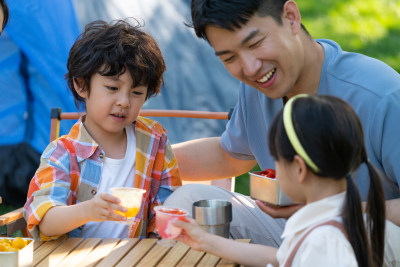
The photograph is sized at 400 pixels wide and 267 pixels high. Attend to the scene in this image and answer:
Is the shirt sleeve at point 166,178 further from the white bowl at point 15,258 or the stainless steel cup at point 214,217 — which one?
the white bowl at point 15,258

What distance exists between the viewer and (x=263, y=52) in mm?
2232

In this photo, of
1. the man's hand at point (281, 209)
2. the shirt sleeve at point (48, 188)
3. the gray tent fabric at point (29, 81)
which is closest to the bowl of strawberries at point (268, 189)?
the man's hand at point (281, 209)

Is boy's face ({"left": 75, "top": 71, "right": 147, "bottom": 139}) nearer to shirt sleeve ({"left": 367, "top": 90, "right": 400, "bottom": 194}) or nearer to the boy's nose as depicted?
the boy's nose

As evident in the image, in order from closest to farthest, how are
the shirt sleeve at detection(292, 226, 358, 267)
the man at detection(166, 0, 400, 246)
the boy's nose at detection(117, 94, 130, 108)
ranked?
the shirt sleeve at detection(292, 226, 358, 267) < the man at detection(166, 0, 400, 246) < the boy's nose at detection(117, 94, 130, 108)

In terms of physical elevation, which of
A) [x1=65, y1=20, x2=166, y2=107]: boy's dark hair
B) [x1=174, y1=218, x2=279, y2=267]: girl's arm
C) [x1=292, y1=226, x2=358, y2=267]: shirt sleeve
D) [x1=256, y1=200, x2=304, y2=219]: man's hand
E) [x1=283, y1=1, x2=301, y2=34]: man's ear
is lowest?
[x1=174, y1=218, x2=279, y2=267]: girl's arm

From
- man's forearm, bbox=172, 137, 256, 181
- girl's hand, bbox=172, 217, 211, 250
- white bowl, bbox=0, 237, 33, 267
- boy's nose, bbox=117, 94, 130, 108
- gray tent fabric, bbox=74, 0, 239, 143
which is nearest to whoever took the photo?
white bowl, bbox=0, 237, 33, 267

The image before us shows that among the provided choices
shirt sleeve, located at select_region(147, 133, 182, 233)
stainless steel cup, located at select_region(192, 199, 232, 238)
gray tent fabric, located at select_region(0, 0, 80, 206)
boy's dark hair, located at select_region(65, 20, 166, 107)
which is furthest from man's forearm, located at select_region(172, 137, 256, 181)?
gray tent fabric, located at select_region(0, 0, 80, 206)

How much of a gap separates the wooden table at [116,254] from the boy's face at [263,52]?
661 millimetres

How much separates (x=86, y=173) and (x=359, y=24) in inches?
143

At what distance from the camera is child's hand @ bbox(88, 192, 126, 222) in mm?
2053

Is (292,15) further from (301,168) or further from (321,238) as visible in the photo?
(321,238)

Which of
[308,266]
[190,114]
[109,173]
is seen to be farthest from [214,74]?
[308,266]

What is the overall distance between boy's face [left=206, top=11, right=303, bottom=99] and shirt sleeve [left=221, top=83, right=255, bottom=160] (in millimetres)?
429

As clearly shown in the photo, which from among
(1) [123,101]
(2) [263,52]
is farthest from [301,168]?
(1) [123,101]
